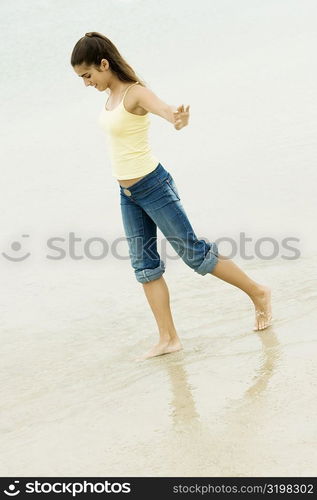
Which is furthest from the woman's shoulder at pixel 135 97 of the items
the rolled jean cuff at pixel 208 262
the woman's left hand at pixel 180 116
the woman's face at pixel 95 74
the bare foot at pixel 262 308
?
the bare foot at pixel 262 308

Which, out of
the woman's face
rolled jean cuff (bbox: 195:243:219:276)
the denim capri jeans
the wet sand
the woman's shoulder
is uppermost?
the woman's face

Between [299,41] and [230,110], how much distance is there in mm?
4264

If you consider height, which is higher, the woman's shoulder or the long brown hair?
the long brown hair

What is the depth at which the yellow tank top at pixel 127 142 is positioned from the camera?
13.6ft

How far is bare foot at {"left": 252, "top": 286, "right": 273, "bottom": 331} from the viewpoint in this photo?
4.56 m

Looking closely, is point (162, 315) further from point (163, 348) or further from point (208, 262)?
point (208, 262)

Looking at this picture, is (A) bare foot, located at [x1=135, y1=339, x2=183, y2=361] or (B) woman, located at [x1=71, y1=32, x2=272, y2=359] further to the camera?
(A) bare foot, located at [x1=135, y1=339, x2=183, y2=361]

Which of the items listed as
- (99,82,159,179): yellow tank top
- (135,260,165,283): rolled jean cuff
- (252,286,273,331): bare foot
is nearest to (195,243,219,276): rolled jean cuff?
(135,260,165,283): rolled jean cuff

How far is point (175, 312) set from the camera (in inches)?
199

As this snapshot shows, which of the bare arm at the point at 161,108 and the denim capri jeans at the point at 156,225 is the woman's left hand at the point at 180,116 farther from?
the denim capri jeans at the point at 156,225

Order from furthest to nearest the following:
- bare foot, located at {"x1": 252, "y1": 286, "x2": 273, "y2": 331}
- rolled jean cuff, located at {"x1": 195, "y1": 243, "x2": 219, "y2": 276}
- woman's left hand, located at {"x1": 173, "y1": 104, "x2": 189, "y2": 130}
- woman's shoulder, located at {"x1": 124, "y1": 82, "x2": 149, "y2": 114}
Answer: bare foot, located at {"x1": 252, "y1": 286, "x2": 273, "y2": 331}
rolled jean cuff, located at {"x1": 195, "y1": 243, "x2": 219, "y2": 276}
woman's shoulder, located at {"x1": 124, "y1": 82, "x2": 149, "y2": 114}
woman's left hand, located at {"x1": 173, "y1": 104, "x2": 189, "y2": 130}

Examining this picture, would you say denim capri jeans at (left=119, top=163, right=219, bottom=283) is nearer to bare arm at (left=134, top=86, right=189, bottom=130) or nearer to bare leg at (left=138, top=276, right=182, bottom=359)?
bare leg at (left=138, top=276, right=182, bottom=359)

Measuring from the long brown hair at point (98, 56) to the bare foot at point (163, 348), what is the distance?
1352mm
